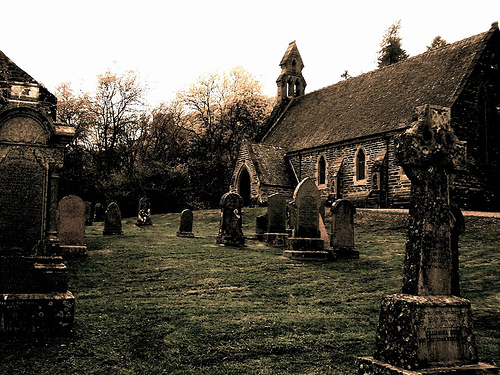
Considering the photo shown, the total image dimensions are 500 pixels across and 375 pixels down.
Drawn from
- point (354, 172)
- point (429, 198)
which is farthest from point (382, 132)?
point (429, 198)

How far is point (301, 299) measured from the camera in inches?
397

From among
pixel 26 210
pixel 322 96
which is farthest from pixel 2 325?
pixel 322 96

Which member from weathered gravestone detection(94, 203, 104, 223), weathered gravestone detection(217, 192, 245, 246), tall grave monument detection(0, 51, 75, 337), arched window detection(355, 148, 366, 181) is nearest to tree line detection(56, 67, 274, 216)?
weathered gravestone detection(94, 203, 104, 223)

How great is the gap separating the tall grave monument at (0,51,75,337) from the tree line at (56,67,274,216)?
25.8 metres

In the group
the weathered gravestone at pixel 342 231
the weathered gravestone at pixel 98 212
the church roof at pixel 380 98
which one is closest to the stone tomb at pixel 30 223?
the weathered gravestone at pixel 342 231

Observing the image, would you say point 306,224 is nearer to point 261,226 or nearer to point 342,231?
point 342,231

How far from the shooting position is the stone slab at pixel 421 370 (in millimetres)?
4997

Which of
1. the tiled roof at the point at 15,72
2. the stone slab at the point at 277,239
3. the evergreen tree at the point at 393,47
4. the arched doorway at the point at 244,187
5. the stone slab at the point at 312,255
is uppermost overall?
the evergreen tree at the point at 393,47

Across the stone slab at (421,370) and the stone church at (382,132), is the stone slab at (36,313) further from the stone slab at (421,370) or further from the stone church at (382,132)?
the stone church at (382,132)

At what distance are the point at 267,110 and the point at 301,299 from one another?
42.7m

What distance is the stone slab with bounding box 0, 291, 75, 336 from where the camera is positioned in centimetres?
714

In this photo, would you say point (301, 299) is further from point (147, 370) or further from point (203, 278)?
point (147, 370)

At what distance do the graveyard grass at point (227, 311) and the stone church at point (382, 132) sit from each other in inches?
451

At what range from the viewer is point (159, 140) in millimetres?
47781
